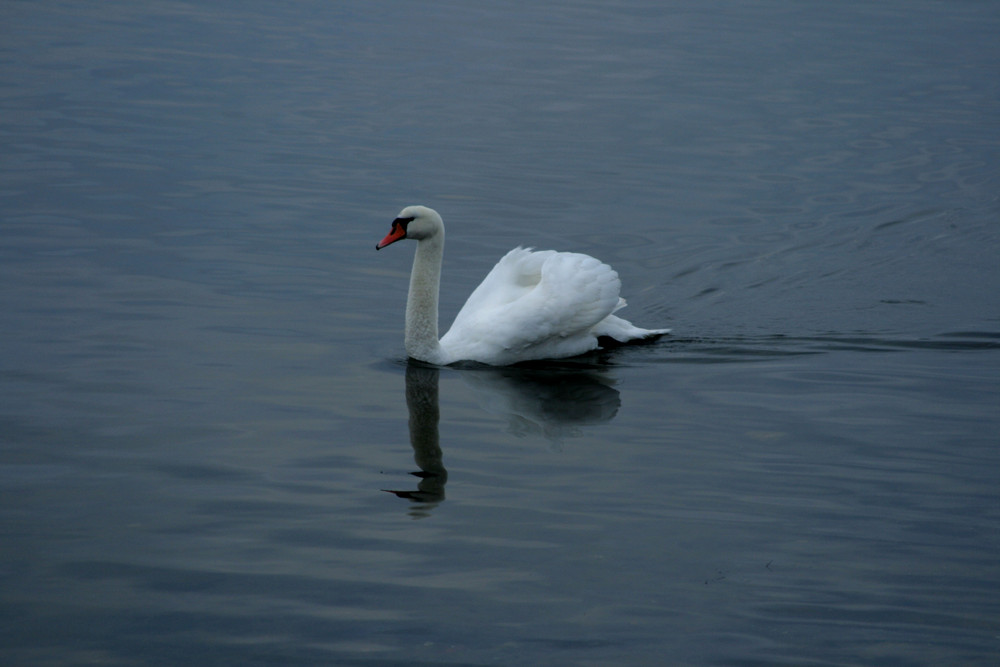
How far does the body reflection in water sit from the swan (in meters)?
0.15

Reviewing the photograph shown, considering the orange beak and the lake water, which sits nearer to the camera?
the lake water

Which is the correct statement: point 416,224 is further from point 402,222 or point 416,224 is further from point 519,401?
point 519,401

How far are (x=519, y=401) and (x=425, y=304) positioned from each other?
4.34 ft

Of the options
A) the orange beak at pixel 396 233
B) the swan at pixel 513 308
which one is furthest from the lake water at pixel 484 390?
the orange beak at pixel 396 233

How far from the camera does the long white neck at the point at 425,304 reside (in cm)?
1058

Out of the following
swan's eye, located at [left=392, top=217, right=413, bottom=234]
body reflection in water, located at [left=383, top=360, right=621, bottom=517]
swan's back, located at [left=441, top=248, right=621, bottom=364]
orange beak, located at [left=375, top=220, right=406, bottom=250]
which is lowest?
body reflection in water, located at [left=383, top=360, right=621, bottom=517]

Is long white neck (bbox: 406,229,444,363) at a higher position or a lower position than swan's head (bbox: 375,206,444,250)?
lower

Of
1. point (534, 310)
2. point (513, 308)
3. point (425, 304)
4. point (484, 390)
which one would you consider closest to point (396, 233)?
point (425, 304)

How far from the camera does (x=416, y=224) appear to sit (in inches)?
424

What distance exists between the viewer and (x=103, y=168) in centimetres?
1677

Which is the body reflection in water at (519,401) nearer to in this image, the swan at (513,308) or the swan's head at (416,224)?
the swan at (513,308)

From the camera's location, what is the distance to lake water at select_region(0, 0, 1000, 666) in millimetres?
6539

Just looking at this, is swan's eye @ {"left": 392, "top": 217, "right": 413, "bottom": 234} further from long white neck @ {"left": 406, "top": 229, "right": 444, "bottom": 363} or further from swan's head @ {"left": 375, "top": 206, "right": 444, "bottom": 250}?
long white neck @ {"left": 406, "top": 229, "right": 444, "bottom": 363}

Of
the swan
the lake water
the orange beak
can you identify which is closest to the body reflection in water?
the lake water
